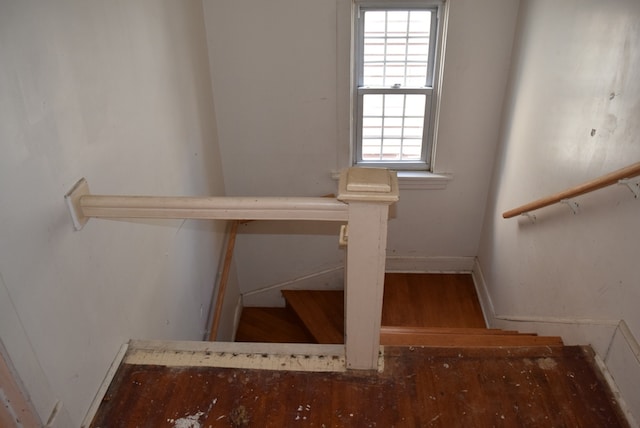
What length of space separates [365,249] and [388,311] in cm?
250

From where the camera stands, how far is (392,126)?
3.90 m

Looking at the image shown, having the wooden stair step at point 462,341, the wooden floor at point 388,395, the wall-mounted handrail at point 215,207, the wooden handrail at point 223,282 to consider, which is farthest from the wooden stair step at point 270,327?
the wall-mounted handrail at point 215,207

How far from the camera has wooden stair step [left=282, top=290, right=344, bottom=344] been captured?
388 cm

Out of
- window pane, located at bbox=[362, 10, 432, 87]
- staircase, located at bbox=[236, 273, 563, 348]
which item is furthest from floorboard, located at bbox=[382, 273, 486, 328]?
window pane, located at bbox=[362, 10, 432, 87]

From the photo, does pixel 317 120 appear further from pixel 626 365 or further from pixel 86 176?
pixel 626 365

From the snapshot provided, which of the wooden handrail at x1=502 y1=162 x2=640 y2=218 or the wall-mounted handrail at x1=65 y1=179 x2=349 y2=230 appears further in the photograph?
the wooden handrail at x1=502 y1=162 x2=640 y2=218

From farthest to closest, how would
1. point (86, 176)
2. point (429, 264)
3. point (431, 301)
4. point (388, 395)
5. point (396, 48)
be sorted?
1. point (429, 264)
2. point (431, 301)
3. point (396, 48)
4. point (388, 395)
5. point (86, 176)

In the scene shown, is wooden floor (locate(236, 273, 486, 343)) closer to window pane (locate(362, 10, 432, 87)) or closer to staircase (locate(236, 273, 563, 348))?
staircase (locate(236, 273, 563, 348))

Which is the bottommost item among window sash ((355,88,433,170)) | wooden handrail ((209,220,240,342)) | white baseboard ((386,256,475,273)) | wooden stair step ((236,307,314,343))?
wooden stair step ((236,307,314,343))

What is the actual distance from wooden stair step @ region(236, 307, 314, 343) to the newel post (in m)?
2.28

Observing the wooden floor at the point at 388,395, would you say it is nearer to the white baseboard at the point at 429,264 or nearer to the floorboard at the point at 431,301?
the floorboard at the point at 431,301

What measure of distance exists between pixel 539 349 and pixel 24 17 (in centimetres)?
229

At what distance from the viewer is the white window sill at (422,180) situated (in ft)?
12.8

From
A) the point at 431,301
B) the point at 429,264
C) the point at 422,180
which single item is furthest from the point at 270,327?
the point at 422,180
